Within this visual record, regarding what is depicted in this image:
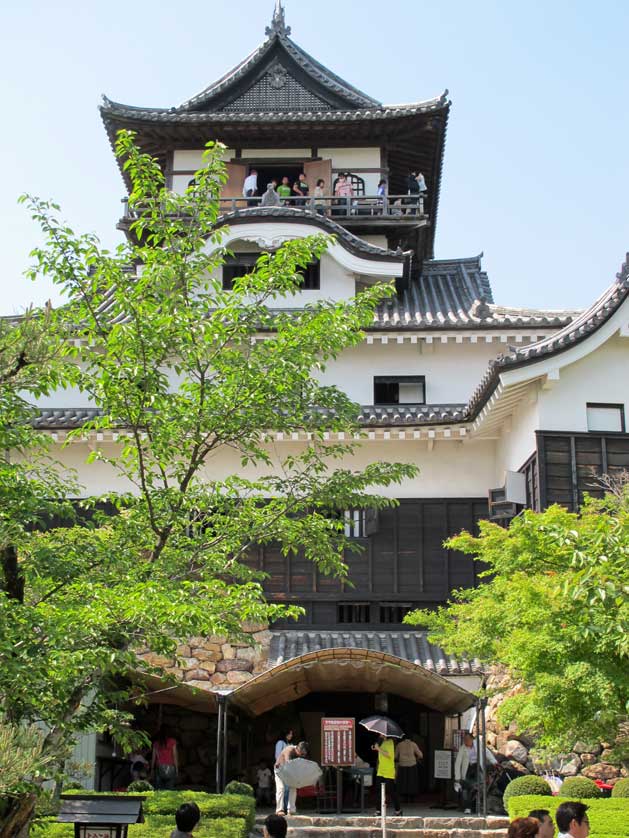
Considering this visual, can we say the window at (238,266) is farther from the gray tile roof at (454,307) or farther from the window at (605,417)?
the window at (605,417)

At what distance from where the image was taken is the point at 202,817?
49.0ft

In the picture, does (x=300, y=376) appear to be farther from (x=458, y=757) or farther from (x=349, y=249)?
(x=349, y=249)

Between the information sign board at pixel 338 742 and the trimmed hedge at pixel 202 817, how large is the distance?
1.78 meters

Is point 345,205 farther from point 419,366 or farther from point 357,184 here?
point 419,366

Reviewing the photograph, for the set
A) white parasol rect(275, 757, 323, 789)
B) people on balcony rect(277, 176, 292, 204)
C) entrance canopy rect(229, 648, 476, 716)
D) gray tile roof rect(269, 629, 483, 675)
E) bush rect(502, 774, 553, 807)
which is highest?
people on balcony rect(277, 176, 292, 204)

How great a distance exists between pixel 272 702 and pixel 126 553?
11432 mm

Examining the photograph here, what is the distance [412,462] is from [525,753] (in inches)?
253

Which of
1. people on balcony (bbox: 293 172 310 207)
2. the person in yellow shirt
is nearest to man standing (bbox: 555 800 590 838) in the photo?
the person in yellow shirt

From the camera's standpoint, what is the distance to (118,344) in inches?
421

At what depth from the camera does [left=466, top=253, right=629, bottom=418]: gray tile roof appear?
18938mm

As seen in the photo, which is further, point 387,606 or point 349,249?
point 349,249

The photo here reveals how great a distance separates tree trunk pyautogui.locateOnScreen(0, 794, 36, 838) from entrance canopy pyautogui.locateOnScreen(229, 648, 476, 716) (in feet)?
30.0

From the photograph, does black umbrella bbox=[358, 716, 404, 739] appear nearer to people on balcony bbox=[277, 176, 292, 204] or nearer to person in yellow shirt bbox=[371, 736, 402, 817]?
person in yellow shirt bbox=[371, 736, 402, 817]

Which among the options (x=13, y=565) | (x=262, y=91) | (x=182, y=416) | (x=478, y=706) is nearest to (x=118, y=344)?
(x=182, y=416)
